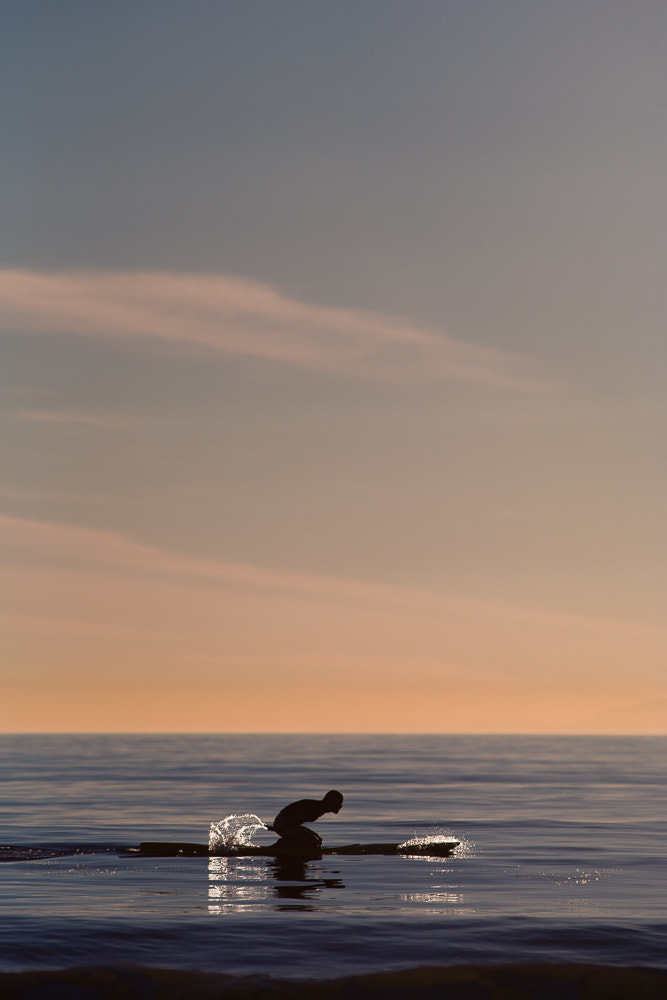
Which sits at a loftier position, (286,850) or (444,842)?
(444,842)

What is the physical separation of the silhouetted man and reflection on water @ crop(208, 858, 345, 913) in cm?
79

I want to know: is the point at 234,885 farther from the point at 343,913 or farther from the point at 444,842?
the point at 444,842

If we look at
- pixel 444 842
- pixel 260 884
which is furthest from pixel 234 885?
pixel 444 842

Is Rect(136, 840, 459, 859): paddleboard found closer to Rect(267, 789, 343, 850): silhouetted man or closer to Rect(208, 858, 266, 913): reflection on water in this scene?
Rect(267, 789, 343, 850): silhouetted man

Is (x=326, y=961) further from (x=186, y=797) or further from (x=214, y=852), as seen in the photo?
(x=186, y=797)

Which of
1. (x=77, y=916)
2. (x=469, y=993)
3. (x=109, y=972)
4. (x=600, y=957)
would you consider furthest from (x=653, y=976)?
(x=77, y=916)

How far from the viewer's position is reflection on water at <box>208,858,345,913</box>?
2014 cm

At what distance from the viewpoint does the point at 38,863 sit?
26.4 m

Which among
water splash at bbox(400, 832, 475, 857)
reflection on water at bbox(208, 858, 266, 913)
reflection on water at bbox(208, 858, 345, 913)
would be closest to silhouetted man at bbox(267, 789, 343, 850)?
reflection on water at bbox(208, 858, 345, 913)

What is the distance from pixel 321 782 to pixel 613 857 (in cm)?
4115

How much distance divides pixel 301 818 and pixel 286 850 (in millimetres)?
1997

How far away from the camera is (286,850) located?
28.8m

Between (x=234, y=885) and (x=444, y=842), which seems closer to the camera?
(x=234, y=885)

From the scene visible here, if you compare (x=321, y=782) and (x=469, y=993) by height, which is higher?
(x=321, y=782)
